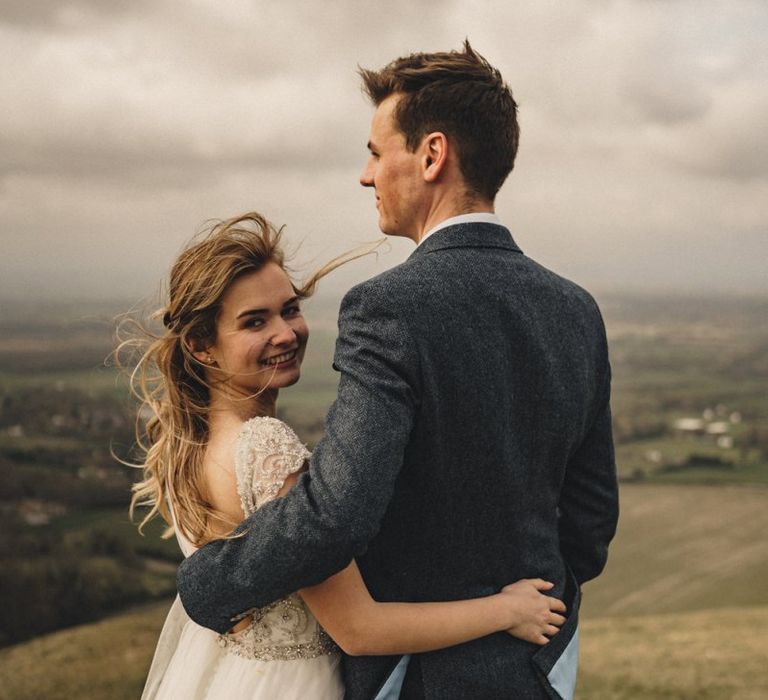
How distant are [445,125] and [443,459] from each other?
3.76 ft

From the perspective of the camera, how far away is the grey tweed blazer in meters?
2.26

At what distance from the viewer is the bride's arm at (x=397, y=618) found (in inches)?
98.9

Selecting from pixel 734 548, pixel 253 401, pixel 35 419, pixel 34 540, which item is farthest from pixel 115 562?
pixel 253 401

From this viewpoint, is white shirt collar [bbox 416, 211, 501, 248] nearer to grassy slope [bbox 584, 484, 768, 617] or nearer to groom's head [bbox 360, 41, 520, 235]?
groom's head [bbox 360, 41, 520, 235]

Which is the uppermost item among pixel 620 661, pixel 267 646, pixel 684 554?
pixel 267 646

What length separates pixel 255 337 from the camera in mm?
3105

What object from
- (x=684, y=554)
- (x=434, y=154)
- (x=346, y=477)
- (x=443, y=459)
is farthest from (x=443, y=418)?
(x=684, y=554)

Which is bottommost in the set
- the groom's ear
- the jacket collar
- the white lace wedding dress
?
the white lace wedding dress

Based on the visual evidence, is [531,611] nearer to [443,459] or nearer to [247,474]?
[443,459]

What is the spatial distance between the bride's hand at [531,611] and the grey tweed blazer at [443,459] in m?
0.04

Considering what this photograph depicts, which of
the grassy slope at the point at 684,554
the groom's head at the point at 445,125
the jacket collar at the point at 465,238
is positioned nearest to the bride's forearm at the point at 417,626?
the jacket collar at the point at 465,238

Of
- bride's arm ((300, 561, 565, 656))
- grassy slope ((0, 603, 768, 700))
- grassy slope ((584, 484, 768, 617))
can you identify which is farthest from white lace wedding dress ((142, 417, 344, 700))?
grassy slope ((584, 484, 768, 617))

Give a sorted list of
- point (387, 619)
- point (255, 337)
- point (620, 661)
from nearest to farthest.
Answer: point (387, 619), point (255, 337), point (620, 661)

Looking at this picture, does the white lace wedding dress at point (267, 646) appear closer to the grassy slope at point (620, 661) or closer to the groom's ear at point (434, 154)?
the groom's ear at point (434, 154)
